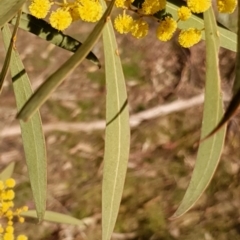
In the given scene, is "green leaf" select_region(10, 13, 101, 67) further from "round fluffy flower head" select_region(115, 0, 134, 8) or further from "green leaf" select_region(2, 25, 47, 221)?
"round fluffy flower head" select_region(115, 0, 134, 8)

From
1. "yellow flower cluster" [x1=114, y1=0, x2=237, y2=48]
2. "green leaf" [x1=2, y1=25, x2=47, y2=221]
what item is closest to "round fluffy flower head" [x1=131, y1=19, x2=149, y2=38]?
"yellow flower cluster" [x1=114, y1=0, x2=237, y2=48]

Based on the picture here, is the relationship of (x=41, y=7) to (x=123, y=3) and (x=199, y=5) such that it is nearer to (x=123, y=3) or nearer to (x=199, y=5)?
(x=123, y=3)

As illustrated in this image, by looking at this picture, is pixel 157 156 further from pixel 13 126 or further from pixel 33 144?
pixel 33 144

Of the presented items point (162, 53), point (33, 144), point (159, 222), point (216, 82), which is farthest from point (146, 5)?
point (162, 53)

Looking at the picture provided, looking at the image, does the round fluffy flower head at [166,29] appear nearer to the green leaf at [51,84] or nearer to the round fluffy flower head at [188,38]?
the round fluffy flower head at [188,38]

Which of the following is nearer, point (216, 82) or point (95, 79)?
point (216, 82)

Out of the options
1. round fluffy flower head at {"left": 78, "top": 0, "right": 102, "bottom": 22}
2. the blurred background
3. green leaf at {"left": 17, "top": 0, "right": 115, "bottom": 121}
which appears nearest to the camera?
green leaf at {"left": 17, "top": 0, "right": 115, "bottom": 121}

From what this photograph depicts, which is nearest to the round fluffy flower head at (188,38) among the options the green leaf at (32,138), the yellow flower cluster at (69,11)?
the yellow flower cluster at (69,11)
